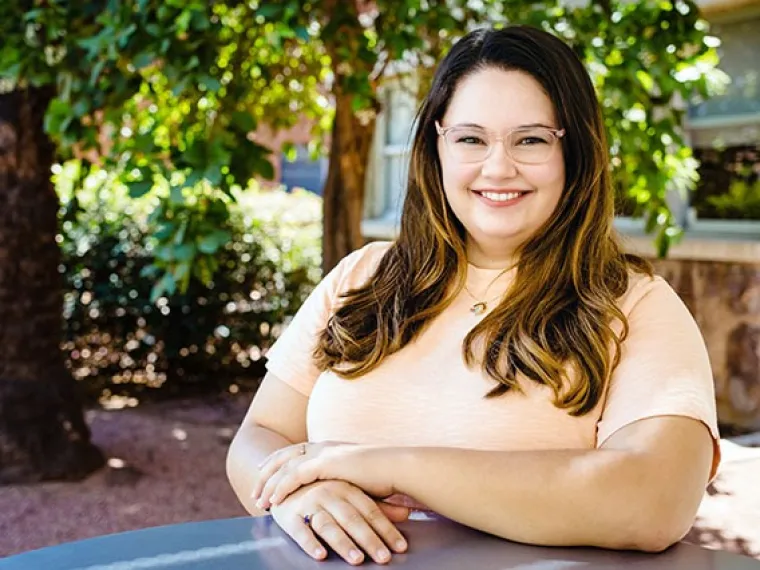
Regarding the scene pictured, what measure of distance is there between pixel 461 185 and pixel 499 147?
0.39 ft

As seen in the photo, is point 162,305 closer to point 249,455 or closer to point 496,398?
point 249,455

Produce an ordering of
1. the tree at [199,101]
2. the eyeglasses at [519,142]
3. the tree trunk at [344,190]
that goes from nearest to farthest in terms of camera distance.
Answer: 1. the eyeglasses at [519,142]
2. the tree at [199,101]
3. the tree trunk at [344,190]

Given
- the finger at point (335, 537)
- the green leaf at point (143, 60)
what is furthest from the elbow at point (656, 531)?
the green leaf at point (143, 60)

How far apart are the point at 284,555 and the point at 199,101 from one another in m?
2.81

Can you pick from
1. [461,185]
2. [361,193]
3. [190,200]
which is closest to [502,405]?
[461,185]

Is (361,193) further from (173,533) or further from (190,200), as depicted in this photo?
(173,533)

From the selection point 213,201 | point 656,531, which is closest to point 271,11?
point 213,201

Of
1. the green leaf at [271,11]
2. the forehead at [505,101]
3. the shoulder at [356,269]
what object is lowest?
the shoulder at [356,269]

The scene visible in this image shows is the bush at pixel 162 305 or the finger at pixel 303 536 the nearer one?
the finger at pixel 303 536

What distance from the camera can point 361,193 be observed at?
480 cm

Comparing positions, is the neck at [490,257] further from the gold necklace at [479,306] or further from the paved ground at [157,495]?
the paved ground at [157,495]

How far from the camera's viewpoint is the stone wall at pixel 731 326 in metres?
5.65

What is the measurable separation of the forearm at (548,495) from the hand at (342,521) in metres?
0.08

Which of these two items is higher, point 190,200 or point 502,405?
point 190,200
